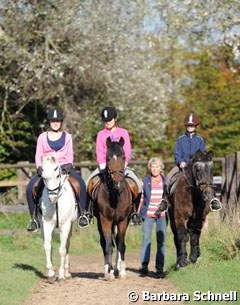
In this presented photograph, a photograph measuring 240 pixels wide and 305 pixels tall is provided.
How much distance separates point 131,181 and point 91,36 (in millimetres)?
14929

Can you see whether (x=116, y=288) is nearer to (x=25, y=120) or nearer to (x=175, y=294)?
(x=175, y=294)

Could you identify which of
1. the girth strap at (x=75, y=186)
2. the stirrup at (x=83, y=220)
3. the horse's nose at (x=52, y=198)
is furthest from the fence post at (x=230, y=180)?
the horse's nose at (x=52, y=198)

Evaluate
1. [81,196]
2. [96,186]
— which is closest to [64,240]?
[81,196]

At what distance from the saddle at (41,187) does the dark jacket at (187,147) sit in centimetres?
180

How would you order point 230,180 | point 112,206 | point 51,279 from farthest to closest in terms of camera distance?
point 230,180
point 112,206
point 51,279

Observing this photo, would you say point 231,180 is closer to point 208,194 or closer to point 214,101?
point 208,194

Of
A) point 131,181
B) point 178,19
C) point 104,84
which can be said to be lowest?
point 131,181

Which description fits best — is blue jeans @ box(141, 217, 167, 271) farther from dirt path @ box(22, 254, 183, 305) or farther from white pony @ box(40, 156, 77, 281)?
white pony @ box(40, 156, 77, 281)

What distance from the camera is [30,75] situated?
2822cm

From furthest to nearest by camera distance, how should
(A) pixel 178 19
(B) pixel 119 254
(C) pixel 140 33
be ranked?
(C) pixel 140 33
(A) pixel 178 19
(B) pixel 119 254

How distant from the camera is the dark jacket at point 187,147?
14.4 meters

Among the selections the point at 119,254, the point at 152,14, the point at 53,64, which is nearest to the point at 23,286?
the point at 119,254

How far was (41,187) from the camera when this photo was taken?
13953mm

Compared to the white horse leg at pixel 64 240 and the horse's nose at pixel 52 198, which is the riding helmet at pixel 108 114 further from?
the white horse leg at pixel 64 240
